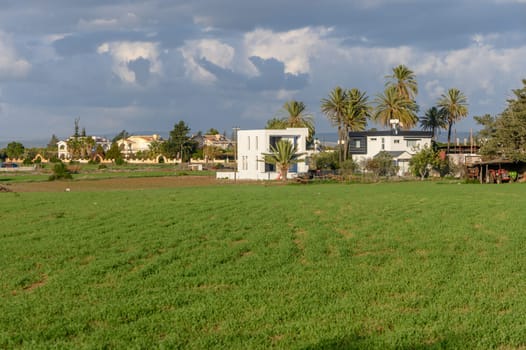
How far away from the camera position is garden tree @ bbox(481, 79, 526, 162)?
51.9 metres

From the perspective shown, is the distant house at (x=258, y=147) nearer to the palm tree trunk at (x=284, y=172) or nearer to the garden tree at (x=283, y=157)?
the palm tree trunk at (x=284, y=172)

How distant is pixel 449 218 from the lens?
19.6m

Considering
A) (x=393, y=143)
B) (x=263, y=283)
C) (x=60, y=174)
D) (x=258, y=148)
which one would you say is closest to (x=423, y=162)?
(x=393, y=143)

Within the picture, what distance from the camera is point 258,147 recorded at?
7100cm

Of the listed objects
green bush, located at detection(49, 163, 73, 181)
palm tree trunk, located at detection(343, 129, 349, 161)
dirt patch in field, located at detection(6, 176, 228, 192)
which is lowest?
dirt patch in field, located at detection(6, 176, 228, 192)

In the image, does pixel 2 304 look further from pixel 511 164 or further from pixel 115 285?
pixel 511 164

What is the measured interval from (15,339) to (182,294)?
110 inches

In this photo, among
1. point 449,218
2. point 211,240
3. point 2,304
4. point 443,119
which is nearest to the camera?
point 2,304

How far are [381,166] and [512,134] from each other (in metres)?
16.8

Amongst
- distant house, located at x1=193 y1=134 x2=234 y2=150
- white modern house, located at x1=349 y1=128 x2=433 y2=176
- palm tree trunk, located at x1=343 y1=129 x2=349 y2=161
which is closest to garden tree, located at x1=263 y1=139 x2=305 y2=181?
white modern house, located at x1=349 y1=128 x2=433 y2=176

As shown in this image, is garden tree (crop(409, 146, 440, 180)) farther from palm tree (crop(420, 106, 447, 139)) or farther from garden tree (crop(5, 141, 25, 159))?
garden tree (crop(5, 141, 25, 159))

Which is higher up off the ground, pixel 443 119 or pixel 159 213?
pixel 443 119

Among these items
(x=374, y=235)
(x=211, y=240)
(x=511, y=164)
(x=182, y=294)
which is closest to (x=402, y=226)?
(x=374, y=235)

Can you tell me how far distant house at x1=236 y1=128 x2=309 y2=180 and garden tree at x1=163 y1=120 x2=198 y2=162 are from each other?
6592 cm
